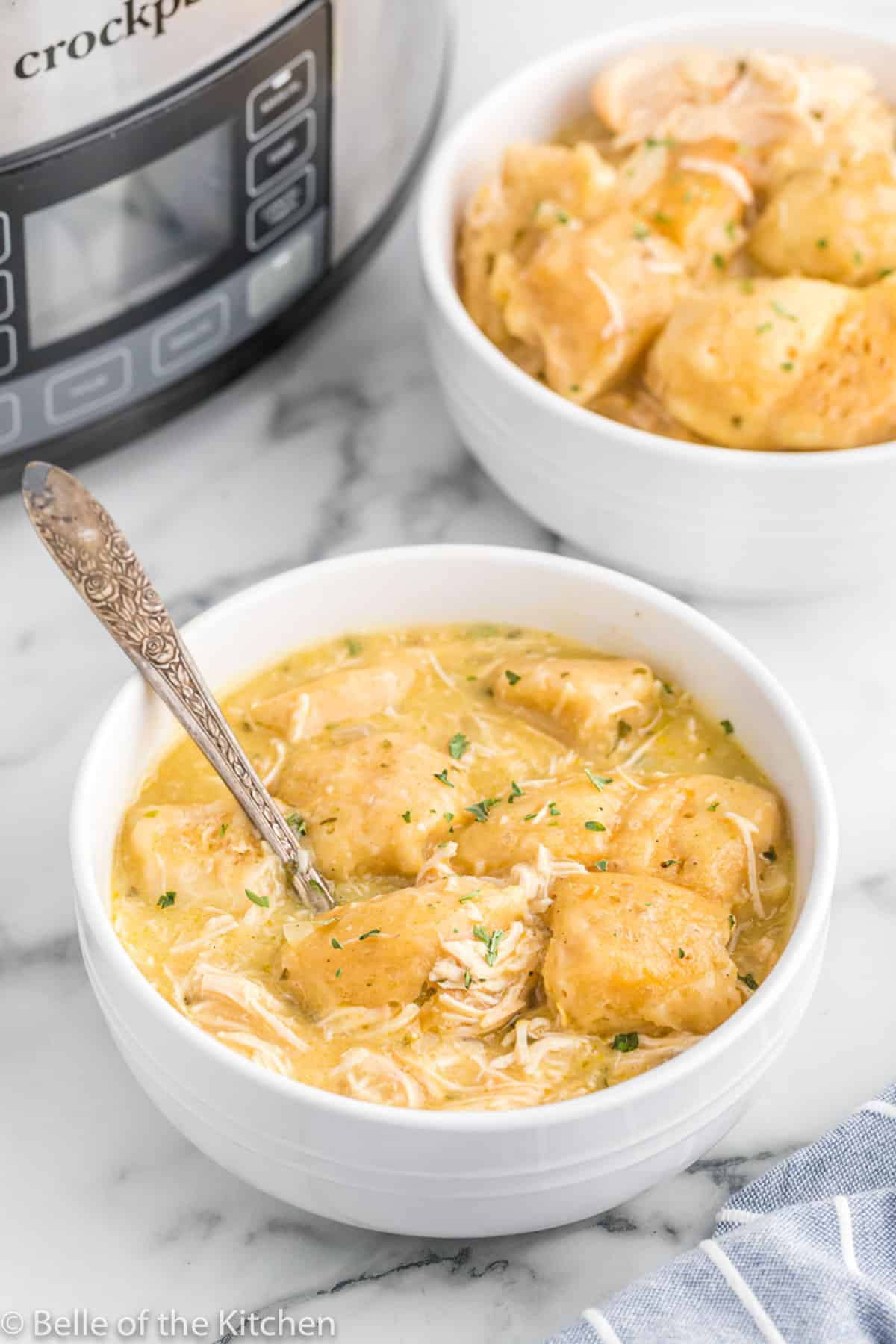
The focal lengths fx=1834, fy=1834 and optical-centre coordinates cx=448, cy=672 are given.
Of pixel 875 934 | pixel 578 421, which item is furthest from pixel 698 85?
pixel 875 934

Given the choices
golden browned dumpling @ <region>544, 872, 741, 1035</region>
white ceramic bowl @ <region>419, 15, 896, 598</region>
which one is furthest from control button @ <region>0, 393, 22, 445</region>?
golden browned dumpling @ <region>544, 872, 741, 1035</region>

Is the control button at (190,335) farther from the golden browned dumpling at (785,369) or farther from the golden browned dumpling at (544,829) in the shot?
the golden browned dumpling at (544,829)

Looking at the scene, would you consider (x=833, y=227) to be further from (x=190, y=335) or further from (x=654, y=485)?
(x=190, y=335)

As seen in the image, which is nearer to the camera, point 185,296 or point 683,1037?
point 683,1037

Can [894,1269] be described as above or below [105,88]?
below

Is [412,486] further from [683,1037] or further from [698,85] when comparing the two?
[683,1037]

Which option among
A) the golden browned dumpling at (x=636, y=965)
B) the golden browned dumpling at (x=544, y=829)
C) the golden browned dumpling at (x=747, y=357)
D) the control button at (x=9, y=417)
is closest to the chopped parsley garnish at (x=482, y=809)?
the golden browned dumpling at (x=544, y=829)
